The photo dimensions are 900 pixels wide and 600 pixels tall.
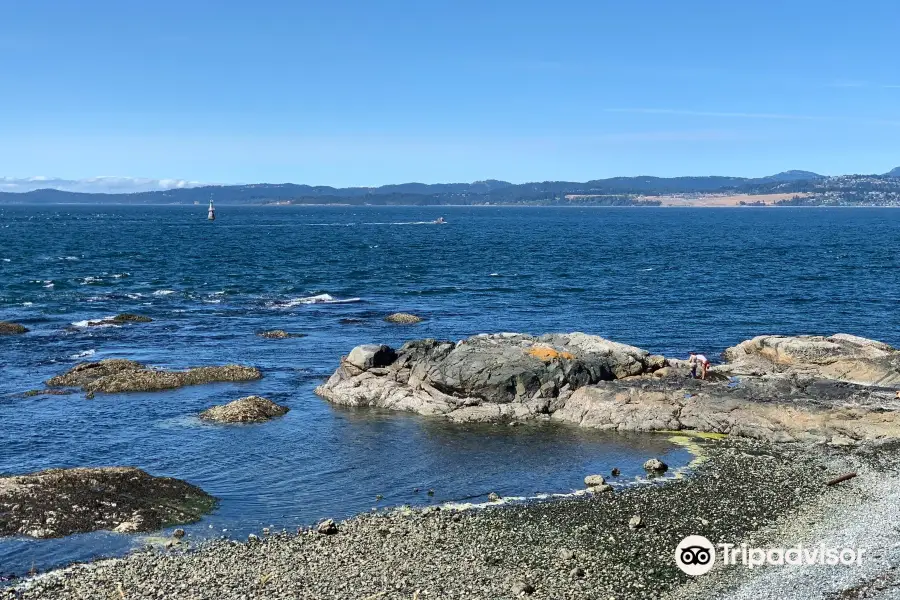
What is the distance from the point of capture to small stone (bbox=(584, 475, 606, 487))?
30.9 m

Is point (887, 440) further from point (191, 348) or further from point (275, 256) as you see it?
point (275, 256)

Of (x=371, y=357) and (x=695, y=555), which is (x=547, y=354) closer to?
(x=371, y=357)

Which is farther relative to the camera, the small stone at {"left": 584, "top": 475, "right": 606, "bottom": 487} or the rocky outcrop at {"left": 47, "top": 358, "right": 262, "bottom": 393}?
the rocky outcrop at {"left": 47, "top": 358, "right": 262, "bottom": 393}

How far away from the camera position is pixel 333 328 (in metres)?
62.8

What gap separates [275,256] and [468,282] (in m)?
40.0

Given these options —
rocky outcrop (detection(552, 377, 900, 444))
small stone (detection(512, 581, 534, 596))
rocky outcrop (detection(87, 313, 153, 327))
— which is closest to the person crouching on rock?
rocky outcrop (detection(552, 377, 900, 444))

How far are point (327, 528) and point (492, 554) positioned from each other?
5170 mm

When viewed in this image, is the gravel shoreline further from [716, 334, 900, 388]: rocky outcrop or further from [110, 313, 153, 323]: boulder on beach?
[110, 313, 153, 323]: boulder on beach

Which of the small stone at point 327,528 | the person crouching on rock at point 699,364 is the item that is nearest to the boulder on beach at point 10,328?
the small stone at point 327,528

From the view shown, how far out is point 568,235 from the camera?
182500 mm

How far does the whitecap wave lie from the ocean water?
0.92ft

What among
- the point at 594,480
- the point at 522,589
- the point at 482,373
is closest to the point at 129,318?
the point at 482,373

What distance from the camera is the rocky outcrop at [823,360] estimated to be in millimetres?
Answer: 43531

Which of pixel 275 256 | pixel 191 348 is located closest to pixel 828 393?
pixel 191 348
